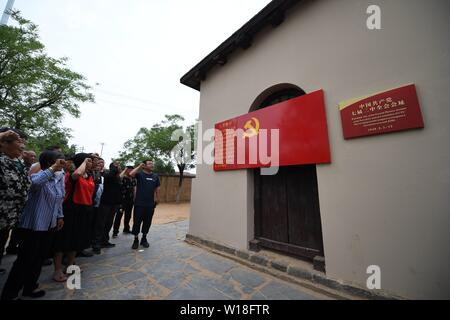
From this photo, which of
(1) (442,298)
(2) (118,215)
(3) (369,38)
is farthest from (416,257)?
(2) (118,215)

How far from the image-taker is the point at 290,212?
12.0 feet

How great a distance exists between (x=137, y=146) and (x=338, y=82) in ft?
63.1

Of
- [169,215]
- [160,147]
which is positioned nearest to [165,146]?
[160,147]

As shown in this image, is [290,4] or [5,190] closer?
[5,190]

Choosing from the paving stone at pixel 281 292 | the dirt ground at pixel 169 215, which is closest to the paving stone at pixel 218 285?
the paving stone at pixel 281 292

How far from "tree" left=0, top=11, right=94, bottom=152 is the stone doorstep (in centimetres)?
1183

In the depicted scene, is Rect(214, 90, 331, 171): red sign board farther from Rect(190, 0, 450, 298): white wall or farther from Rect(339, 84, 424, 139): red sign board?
Rect(339, 84, 424, 139): red sign board

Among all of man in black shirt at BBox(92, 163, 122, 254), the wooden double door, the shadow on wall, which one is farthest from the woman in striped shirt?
the shadow on wall

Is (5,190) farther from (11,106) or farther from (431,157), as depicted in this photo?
(11,106)

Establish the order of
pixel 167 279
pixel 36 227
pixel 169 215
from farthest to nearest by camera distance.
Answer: pixel 169 215
pixel 167 279
pixel 36 227

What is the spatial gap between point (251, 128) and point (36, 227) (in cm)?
391

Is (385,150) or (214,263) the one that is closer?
(385,150)

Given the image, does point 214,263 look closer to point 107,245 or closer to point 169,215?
point 107,245

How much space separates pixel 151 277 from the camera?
2.97m
